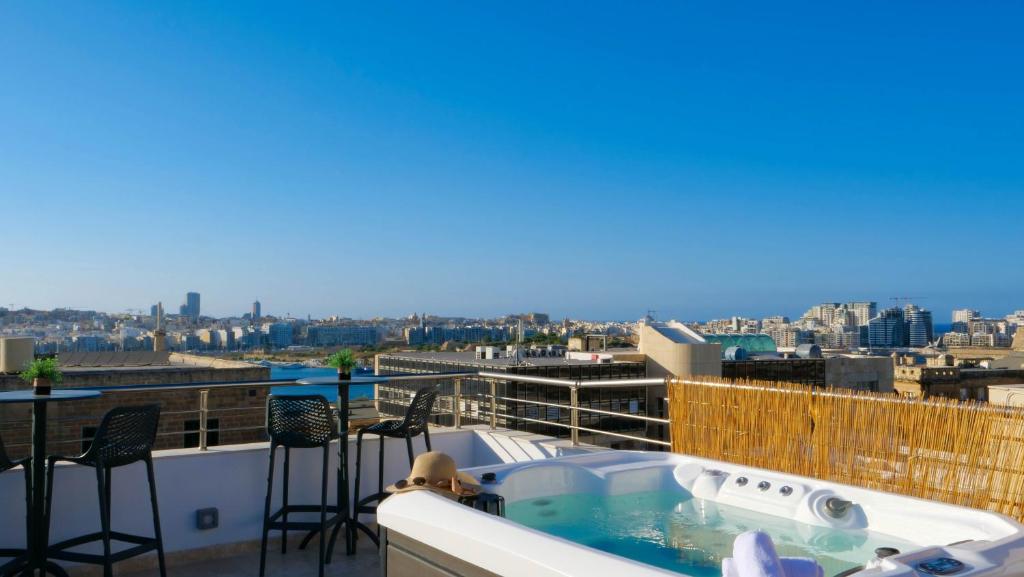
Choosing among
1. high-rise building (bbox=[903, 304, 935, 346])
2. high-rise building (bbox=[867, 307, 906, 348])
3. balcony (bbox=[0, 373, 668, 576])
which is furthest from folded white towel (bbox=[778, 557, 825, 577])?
high-rise building (bbox=[903, 304, 935, 346])

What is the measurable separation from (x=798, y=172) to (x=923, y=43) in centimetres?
521

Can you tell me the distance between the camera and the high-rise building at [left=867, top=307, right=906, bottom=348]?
6366 cm

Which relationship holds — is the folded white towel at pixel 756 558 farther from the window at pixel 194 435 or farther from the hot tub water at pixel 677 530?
the window at pixel 194 435

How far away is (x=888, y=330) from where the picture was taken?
63.9m

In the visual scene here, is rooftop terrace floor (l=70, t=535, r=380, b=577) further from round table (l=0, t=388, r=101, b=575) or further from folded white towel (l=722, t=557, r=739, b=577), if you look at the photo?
folded white towel (l=722, t=557, r=739, b=577)

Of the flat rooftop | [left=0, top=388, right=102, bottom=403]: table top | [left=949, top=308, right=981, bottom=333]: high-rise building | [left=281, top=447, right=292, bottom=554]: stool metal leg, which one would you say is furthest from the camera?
[left=949, top=308, right=981, bottom=333]: high-rise building

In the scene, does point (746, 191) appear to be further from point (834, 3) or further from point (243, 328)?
point (243, 328)

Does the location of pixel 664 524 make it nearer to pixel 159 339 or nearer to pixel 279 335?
pixel 279 335

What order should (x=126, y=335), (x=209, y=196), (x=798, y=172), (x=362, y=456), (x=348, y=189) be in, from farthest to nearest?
1. (x=798, y=172)
2. (x=126, y=335)
3. (x=348, y=189)
4. (x=209, y=196)
5. (x=362, y=456)

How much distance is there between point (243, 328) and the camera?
23.1m

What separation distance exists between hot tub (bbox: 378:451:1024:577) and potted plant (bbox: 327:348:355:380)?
3.24 ft

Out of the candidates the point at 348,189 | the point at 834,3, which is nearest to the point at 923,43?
the point at 834,3

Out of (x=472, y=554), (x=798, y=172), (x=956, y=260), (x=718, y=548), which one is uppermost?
(x=798, y=172)

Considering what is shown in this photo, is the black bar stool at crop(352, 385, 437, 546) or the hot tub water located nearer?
the hot tub water
